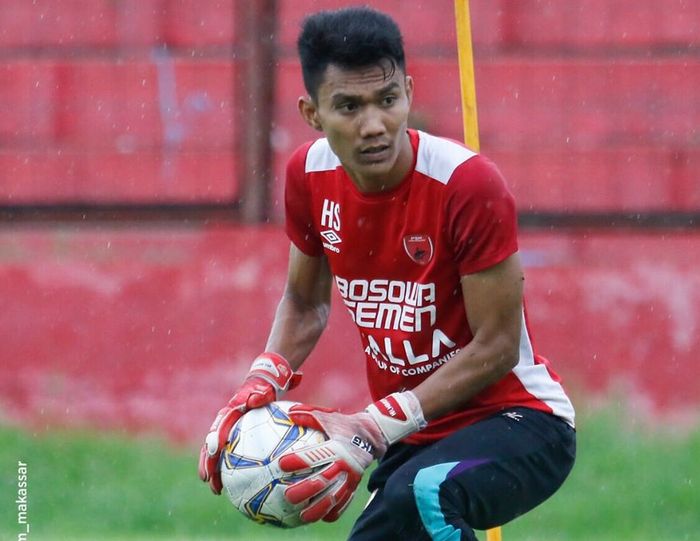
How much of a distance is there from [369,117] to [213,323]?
4123 mm

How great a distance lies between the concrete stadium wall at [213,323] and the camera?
738cm

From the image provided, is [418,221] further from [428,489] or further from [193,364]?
[193,364]

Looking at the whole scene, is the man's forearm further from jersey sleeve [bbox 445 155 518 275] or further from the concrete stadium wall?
the concrete stadium wall

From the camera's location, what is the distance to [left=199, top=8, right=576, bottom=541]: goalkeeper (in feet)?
11.6

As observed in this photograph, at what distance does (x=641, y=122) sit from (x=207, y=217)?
A: 253cm

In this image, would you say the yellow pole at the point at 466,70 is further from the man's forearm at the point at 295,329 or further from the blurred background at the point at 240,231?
the blurred background at the point at 240,231

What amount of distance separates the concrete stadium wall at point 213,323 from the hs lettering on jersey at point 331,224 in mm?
3547

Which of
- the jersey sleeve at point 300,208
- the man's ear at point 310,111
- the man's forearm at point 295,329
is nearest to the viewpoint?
the man's ear at point 310,111

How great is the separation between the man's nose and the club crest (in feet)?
1.01

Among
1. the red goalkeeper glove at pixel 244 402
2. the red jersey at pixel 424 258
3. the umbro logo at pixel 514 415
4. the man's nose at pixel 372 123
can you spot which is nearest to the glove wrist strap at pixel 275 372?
the red goalkeeper glove at pixel 244 402

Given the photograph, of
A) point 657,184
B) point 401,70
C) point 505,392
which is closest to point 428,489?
point 505,392

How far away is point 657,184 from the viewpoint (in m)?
7.82

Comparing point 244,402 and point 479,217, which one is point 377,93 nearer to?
point 479,217

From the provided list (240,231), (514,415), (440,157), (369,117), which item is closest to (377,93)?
(369,117)
